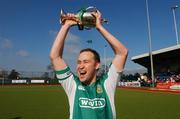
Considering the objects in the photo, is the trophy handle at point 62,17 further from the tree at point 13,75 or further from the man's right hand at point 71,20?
the tree at point 13,75

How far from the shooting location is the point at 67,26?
10.7 ft

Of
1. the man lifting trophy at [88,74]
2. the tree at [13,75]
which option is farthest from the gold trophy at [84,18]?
the tree at [13,75]

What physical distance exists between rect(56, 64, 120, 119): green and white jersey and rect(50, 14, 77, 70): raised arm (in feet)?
0.27

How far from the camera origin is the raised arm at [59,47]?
128 inches

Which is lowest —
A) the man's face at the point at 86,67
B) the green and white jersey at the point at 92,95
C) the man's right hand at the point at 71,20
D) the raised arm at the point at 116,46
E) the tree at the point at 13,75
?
the green and white jersey at the point at 92,95

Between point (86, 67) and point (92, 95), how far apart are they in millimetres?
286

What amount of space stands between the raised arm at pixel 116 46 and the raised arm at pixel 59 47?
0.26 metres

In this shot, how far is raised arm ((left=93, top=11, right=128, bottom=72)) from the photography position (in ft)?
10.6

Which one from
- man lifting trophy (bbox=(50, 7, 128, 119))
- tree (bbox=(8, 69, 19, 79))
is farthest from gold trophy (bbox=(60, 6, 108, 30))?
tree (bbox=(8, 69, 19, 79))

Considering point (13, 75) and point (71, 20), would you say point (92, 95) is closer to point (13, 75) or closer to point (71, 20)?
point (71, 20)

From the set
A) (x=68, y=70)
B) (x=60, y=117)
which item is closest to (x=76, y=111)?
(x=68, y=70)

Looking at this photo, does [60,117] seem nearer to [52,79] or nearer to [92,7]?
[92,7]

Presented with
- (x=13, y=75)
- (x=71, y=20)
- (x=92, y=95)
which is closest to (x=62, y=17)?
(x=71, y=20)

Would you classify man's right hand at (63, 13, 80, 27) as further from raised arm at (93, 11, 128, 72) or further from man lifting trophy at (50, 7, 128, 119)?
raised arm at (93, 11, 128, 72)
